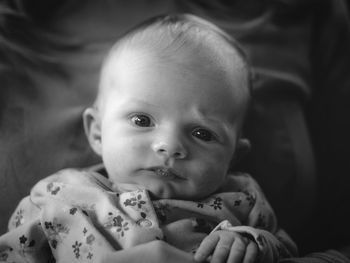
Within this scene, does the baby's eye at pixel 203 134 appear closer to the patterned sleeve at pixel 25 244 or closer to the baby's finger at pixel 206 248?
the baby's finger at pixel 206 248

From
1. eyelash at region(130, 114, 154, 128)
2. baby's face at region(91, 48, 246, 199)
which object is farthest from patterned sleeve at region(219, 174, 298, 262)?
eyelash at region(130, 114, 154, 128)

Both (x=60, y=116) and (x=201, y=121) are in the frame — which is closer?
(x=201, y=121)

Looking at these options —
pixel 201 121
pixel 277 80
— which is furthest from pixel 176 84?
pixel 277 80

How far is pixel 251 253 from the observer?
2.95 ft

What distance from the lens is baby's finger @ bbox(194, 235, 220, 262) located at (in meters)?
0.88

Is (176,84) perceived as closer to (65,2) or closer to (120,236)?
(120,236)

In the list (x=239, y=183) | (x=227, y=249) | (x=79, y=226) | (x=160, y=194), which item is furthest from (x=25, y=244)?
(x=239, y=183)

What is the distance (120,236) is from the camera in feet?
3.08

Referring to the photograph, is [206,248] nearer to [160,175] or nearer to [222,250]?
[222,250]

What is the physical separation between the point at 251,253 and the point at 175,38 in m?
0.45

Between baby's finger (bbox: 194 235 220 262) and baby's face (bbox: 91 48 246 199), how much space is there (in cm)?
14

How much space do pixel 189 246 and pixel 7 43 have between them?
647 millimetres

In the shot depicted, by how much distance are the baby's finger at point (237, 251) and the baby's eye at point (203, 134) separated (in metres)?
0.23

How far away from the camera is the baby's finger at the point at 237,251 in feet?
2.89
